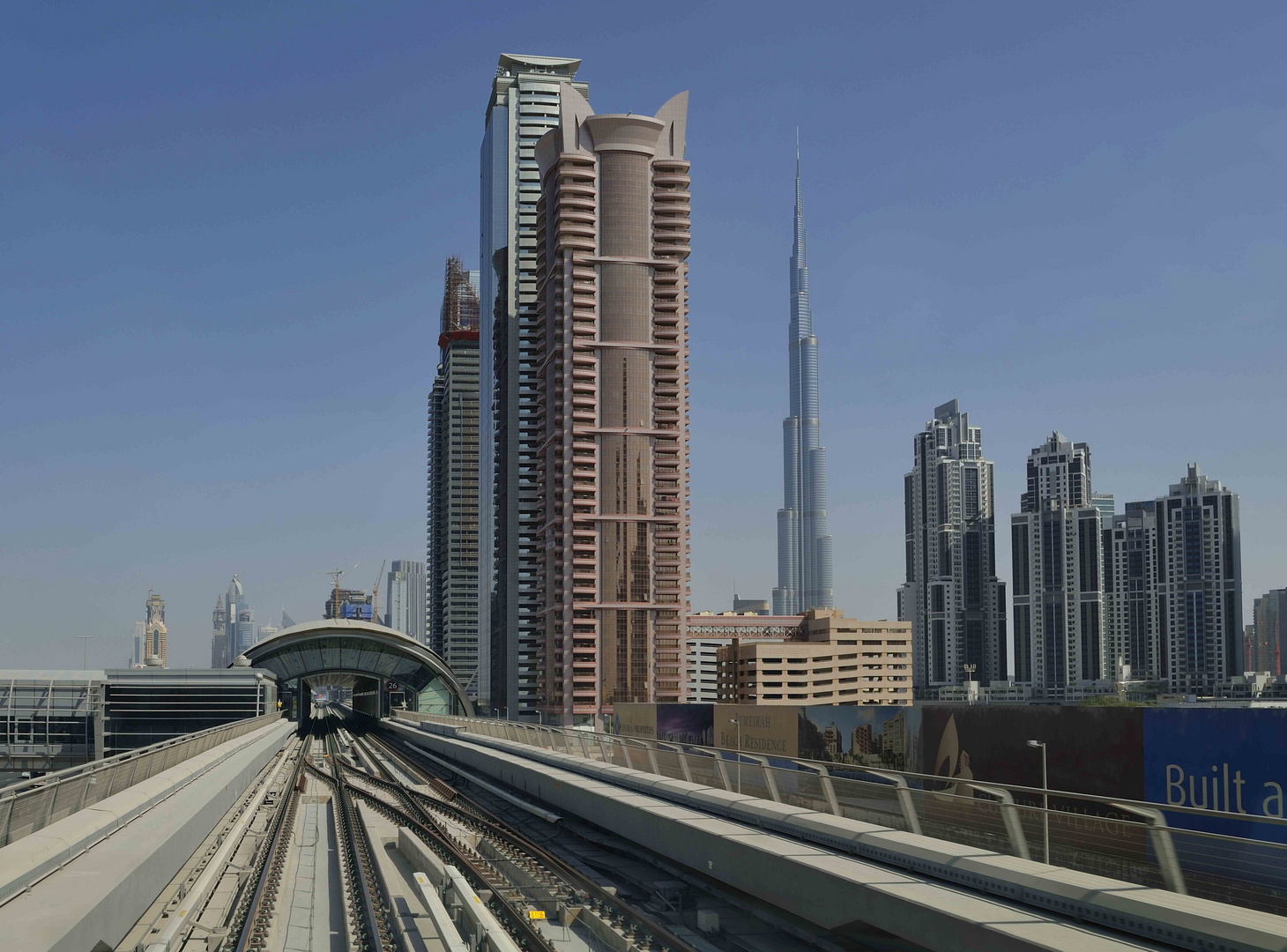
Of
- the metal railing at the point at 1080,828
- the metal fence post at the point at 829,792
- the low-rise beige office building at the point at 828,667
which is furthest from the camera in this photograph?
the low-rise beige office building at the point at 828,667

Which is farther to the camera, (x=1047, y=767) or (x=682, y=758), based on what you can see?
(x=682, y=758)

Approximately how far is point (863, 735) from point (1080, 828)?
43.6 feet

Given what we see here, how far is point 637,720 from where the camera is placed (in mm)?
36906

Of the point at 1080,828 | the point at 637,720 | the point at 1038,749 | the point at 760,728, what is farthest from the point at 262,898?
the point at 637,720

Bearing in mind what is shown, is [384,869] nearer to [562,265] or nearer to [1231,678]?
[562,265]

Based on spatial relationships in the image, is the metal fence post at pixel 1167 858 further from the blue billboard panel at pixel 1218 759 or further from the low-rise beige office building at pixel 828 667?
the low-rise beige office building at pixel 828 667

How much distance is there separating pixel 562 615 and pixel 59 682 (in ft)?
210

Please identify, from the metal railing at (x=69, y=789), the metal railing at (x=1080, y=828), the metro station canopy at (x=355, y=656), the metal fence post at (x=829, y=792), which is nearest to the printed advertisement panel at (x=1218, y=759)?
the metal railing at (x=1080, y=828)

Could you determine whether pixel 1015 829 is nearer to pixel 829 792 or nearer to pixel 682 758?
pixel 829 792

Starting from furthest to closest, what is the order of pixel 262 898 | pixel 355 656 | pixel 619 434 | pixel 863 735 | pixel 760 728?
pixel 355 656 → pixel 619 434 → pixel 760 728 → pixel 863 735 → pixel 262 898

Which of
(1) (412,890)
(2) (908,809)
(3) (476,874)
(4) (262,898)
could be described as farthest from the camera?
(1) (412,890)

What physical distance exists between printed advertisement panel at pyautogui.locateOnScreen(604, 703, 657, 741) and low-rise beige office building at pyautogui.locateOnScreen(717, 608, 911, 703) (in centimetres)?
10095

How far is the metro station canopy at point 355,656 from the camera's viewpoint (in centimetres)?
12588

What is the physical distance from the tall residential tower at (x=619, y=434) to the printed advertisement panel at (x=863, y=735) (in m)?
105
